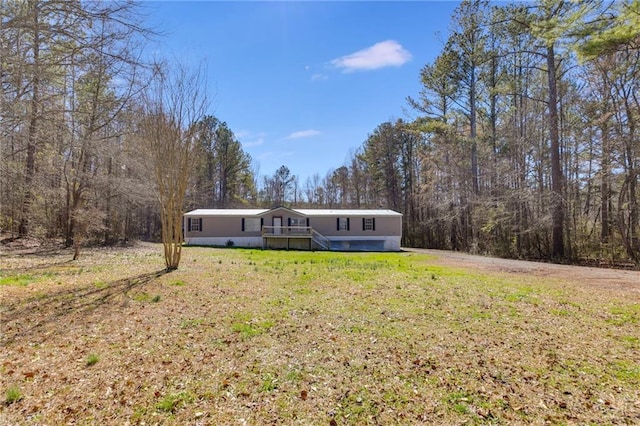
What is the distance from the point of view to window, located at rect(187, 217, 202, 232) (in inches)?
969

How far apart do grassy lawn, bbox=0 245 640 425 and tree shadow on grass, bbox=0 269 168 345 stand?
0.10ft

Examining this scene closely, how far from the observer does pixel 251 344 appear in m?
4.34

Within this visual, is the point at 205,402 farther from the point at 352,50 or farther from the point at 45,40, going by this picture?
the point at 352,50

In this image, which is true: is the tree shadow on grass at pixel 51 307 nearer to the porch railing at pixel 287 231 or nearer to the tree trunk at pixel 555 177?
the porch railing at pixel 287 231

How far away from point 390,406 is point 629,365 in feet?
10.2

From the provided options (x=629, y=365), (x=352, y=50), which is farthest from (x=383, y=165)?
(x=629, y=365)

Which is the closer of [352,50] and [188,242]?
[352,50]

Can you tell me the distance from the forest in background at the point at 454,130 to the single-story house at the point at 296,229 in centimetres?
432

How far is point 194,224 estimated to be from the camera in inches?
971

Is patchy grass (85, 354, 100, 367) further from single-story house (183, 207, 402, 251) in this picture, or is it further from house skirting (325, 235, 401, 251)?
house skirting (325, 235, 401, 251)

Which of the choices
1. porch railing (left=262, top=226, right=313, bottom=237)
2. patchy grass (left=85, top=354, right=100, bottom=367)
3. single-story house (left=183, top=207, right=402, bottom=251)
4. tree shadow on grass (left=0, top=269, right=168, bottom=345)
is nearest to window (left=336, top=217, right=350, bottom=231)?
single-story house (left=183, top=207, right=402, bottom=251)

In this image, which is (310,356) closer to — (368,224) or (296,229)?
(296,229)

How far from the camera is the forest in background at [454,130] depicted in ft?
14.4

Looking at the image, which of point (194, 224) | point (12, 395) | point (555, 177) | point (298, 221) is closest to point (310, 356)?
point (12, 395)
